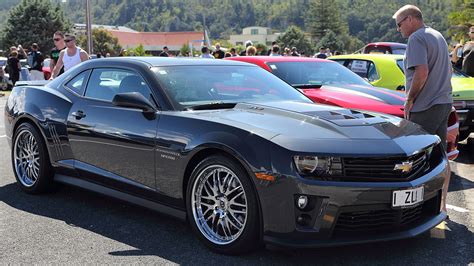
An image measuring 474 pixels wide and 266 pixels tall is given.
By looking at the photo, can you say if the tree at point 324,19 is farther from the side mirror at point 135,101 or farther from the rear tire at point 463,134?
the side mirror at point 135,101

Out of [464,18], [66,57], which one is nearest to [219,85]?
[66,57]

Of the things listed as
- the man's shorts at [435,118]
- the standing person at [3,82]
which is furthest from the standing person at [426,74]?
the standing person at [3,82]

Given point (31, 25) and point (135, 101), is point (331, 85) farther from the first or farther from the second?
point (31, 25)

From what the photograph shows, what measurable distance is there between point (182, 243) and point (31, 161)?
7.41ft

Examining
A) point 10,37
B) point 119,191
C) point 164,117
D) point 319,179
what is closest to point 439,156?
point 319,179

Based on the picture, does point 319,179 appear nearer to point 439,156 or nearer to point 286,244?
point 286,244

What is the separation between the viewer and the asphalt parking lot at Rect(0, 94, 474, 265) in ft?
12.4

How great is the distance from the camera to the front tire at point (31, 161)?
5398 mm

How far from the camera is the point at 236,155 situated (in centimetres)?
367

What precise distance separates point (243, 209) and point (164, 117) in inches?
39.4

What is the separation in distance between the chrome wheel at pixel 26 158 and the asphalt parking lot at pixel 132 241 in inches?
9.5

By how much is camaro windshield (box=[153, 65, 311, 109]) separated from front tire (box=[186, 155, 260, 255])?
686mm

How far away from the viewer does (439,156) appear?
419cm

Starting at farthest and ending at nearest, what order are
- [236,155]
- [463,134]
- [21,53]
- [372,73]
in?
[21,53], [372,73], [463,134], [236,155]
